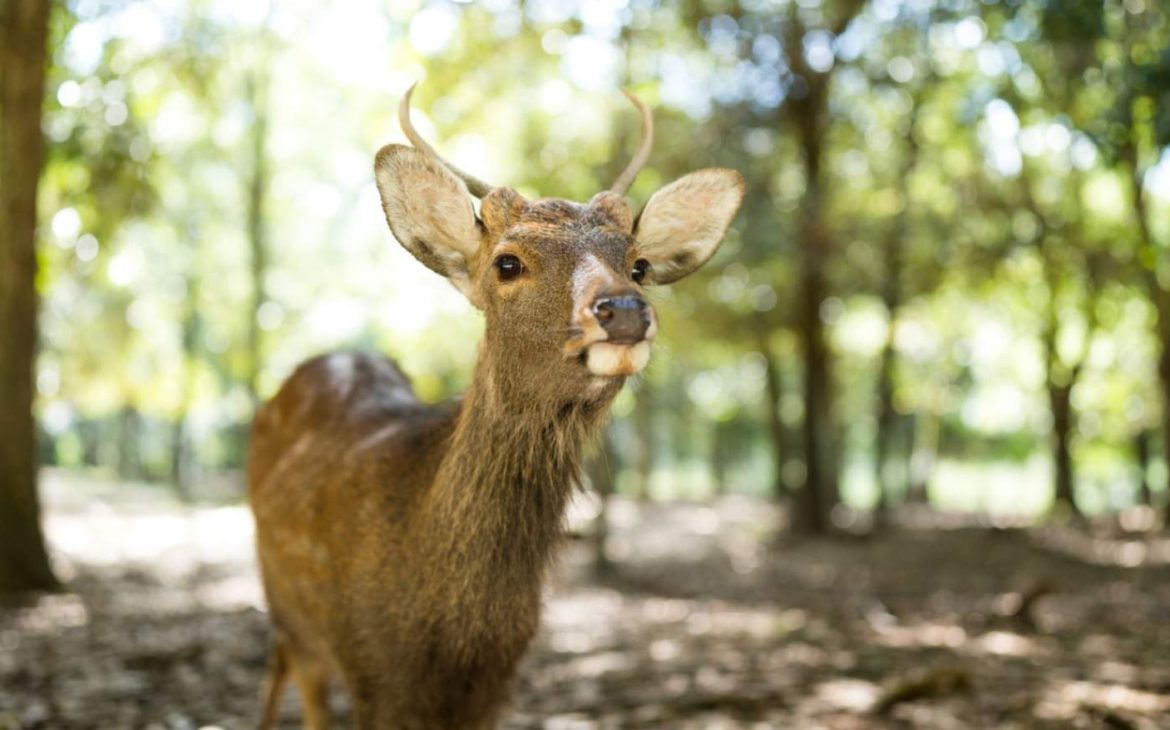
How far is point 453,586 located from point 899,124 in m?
16.2

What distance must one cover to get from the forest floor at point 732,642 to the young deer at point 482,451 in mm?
391

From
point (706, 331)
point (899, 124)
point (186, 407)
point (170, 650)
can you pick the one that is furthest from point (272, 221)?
point (170, 650)

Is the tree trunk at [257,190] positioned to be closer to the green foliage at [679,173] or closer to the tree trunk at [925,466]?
the green foliage at [679,173]

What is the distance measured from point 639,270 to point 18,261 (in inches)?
249

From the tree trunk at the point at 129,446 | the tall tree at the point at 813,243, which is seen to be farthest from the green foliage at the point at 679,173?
the tree trunk at the point at 129,446

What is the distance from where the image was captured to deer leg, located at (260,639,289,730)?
4.91m

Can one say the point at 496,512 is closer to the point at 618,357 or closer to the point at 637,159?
the point at 618,357

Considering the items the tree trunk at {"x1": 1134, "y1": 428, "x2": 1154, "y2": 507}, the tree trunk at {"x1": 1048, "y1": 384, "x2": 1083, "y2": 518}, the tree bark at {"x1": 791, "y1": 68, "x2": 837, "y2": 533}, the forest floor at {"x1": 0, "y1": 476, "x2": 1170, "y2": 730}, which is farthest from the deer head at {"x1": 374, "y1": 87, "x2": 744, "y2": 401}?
the tree trunk at {"x1": 1134, "y1": 428, "x2": 1154, "y2": 507}

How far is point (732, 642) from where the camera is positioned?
7492 mm

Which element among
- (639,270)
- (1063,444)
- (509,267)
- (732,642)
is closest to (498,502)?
(509,267)

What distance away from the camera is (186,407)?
80.9 ft

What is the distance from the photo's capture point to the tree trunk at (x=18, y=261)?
7.71 meters

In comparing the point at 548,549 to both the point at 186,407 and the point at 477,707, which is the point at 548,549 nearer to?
the point at 477,707

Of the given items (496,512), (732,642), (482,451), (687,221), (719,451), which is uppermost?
(687,221)
